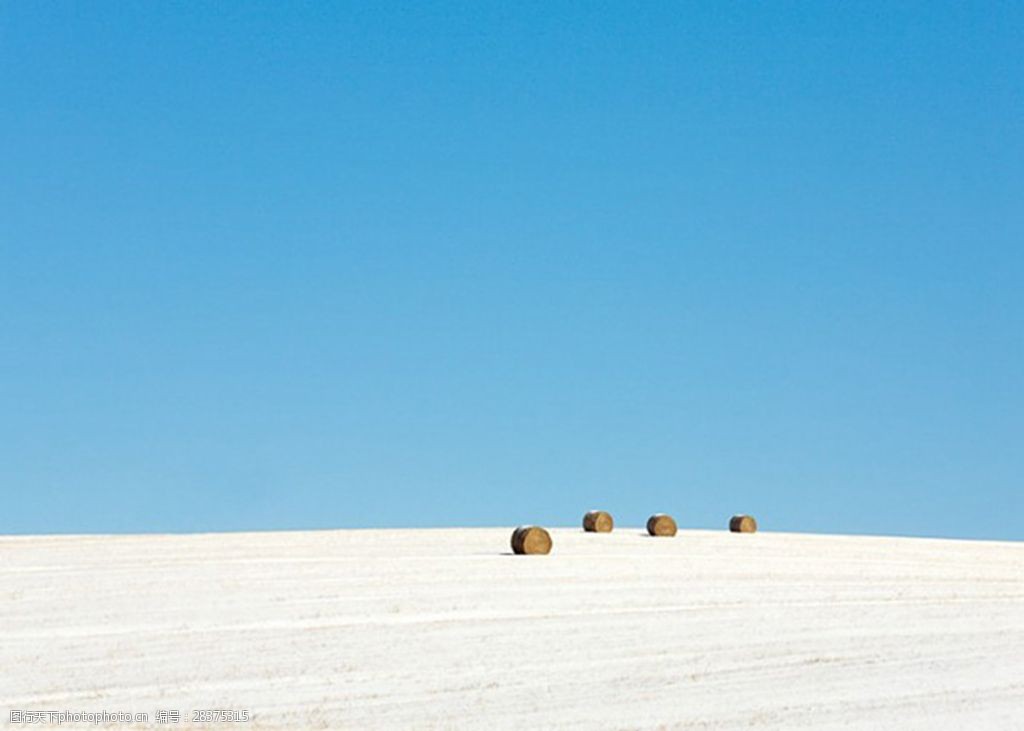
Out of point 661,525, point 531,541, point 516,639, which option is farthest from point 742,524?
point 516,639

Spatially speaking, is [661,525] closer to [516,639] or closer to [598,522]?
[598,522]

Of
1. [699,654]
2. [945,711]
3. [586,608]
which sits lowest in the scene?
[945,711]

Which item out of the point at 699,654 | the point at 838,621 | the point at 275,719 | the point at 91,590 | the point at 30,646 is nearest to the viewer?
the point at 275,719

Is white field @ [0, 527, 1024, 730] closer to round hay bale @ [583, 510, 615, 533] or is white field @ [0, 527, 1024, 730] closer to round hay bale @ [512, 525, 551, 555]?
round hay bale @ [512, 525, 551, 555]

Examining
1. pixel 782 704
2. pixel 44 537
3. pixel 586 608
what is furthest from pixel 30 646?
pixel 44 537

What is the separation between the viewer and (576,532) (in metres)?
35.6

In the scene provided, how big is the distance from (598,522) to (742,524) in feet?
14.6

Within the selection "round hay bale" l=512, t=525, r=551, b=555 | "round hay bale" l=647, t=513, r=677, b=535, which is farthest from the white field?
"round hay bale" l=647, t=513, r=677, b=535

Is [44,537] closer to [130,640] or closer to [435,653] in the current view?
[130,640]

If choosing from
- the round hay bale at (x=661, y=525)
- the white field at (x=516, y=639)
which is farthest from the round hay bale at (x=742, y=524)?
the white field at (x=516, y=639)

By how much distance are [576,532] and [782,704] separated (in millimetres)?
22845

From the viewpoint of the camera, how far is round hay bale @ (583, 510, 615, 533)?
1406 inches

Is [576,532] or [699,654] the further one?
[576,532]

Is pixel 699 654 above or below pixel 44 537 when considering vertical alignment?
below
